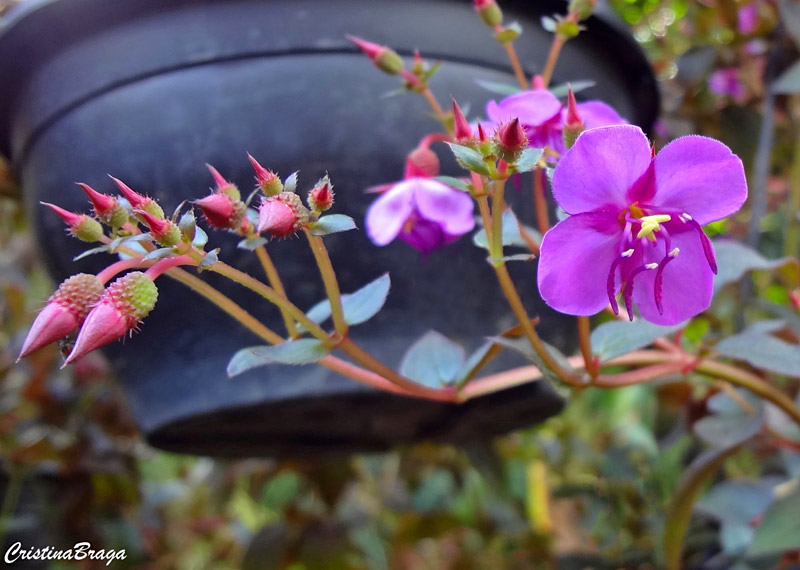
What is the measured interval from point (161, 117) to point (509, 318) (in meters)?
0.32

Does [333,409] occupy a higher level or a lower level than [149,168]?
lower

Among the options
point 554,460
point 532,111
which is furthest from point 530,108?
point 554,460

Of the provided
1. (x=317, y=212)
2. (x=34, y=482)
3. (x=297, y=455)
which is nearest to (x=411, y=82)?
(x=317, y=212)

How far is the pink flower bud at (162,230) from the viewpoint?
0.98 feet

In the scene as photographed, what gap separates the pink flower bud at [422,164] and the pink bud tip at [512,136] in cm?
15

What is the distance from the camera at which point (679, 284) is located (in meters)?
0.36

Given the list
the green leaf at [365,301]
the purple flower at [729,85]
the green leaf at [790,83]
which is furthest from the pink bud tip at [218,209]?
the purple flower at [729,85]

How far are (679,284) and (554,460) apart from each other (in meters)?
0.83

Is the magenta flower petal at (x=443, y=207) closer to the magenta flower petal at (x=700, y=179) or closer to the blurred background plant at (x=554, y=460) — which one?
the magenta flower petal at (x=700, y=179)

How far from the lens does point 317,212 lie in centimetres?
33

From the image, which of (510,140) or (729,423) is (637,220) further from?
(729,423)

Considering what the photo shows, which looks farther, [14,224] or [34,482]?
[14,224]

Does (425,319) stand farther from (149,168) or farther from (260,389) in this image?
(149,168)

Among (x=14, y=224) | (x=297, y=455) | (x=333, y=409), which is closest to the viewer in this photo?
(x=333, y=409)
